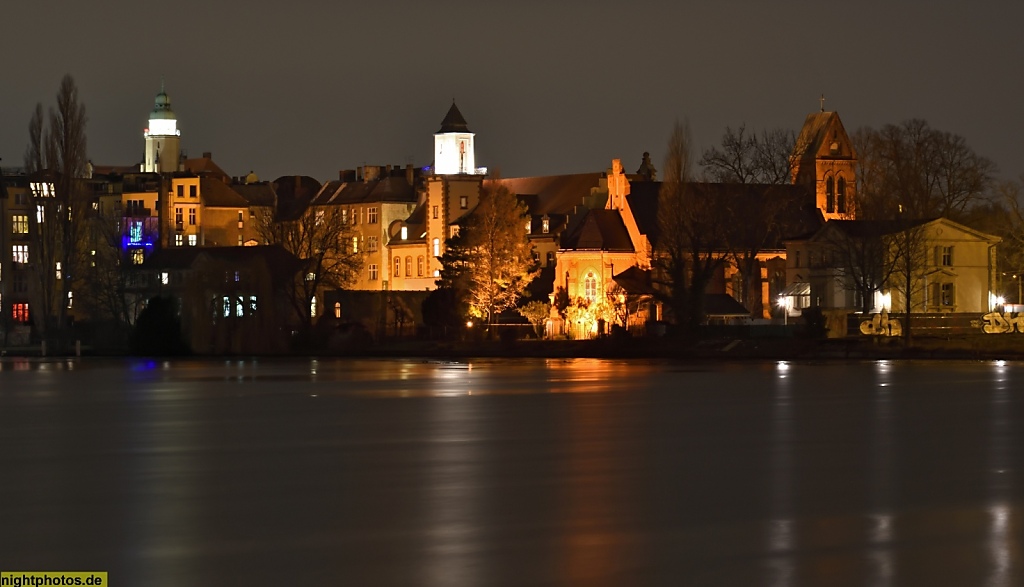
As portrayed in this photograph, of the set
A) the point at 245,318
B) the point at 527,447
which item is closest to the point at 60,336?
the point at 245,318

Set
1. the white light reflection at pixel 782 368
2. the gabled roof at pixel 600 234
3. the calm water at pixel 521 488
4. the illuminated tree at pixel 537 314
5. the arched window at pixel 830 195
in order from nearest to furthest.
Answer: the calm water at pixel 521 488 → the white light reflection at pixel 782 368 → the illuminated tree at pixel 537 314 → the gabled roof at pixel 600 234 → the arched window at pixel 830 195

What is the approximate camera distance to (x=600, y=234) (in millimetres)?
107688

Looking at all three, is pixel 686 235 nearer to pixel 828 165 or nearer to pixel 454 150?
pixel 828 165

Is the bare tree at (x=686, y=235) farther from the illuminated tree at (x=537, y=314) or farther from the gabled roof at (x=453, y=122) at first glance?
the gabled roof at (x=453, y=122)

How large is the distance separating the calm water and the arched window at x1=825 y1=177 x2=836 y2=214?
74598mm

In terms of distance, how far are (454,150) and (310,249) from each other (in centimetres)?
2399

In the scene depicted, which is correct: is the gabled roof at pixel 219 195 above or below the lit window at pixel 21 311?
above

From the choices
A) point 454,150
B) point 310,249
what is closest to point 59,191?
point 310,249

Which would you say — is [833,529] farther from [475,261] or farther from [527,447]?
[475,261]

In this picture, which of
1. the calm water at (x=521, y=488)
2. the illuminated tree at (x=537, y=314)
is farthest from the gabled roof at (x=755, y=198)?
the calm water at (x=521, y=488)

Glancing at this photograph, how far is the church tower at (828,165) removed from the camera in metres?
118

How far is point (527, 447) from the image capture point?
29312mm

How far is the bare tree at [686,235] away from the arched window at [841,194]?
25.8 metres

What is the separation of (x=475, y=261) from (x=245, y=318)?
70.5ft
